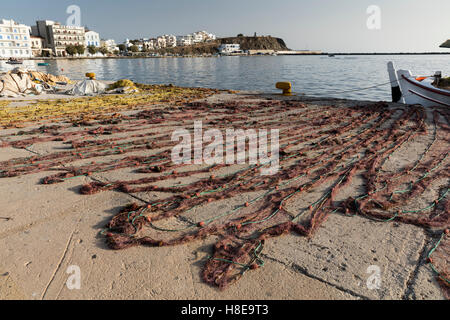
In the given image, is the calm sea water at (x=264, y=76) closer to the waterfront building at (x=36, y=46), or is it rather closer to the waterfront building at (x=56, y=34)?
the waterfront building at (x=36, y=46)

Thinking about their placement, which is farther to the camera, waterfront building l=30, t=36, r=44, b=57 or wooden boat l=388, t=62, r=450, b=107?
waterfront building l=30, t=36, r=44, b=57

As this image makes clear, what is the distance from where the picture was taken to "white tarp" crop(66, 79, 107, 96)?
55.2 feet

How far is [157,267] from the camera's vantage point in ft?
9.65

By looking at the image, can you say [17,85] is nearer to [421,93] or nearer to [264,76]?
[421,93]

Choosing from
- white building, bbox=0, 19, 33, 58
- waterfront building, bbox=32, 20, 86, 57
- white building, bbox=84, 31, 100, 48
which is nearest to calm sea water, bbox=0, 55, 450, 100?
white building, bbox=0, 19, 33, 58

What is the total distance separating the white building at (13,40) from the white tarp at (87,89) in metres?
100

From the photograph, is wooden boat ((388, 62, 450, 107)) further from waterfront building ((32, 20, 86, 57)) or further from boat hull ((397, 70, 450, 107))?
waterfront building ((32, 20, 86, 57))

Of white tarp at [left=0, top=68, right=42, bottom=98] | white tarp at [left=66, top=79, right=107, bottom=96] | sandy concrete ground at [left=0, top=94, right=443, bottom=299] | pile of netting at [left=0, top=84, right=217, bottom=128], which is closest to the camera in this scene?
sandy concrete ground at [left=0, top=94, right=443, bottom=299]

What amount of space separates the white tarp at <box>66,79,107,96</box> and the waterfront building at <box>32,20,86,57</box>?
123020 mm

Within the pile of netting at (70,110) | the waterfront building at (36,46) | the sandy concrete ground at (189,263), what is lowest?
the sandy concrete ground at (189,263)

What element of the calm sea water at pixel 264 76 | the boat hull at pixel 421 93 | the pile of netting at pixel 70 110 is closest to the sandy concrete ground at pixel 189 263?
the pile of netting at pixel 70 110

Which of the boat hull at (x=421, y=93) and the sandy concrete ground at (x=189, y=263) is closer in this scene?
the sandy concrete ground at (x=189, y=263)

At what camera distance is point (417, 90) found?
46.9ft

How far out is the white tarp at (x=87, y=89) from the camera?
16.8m
